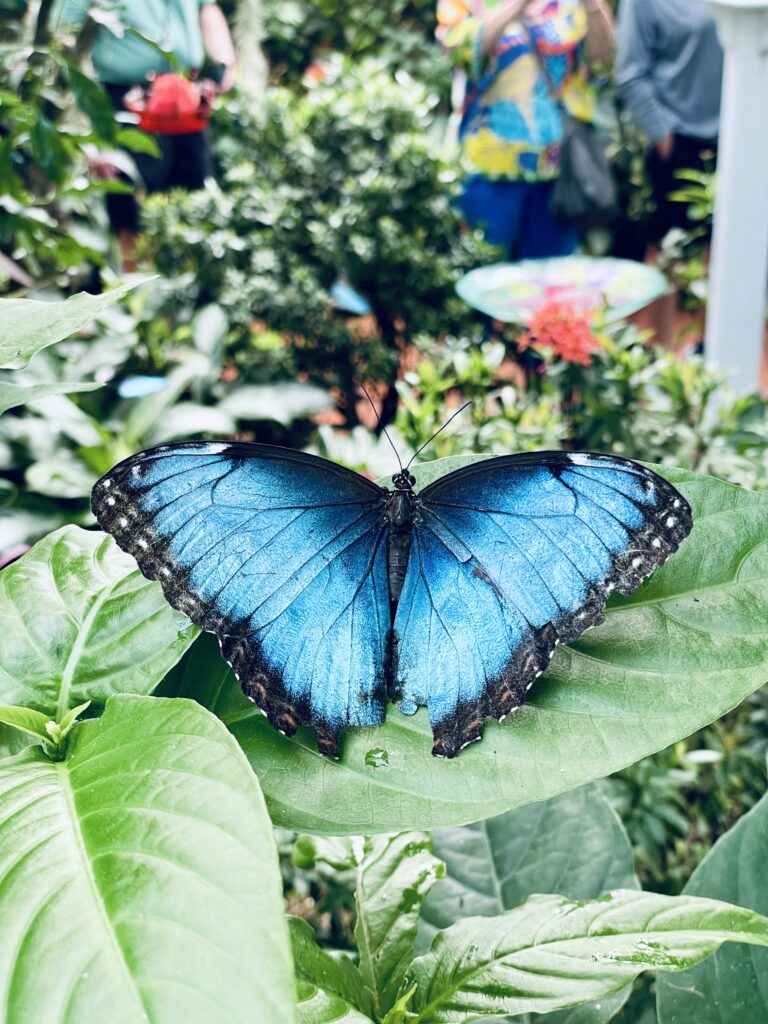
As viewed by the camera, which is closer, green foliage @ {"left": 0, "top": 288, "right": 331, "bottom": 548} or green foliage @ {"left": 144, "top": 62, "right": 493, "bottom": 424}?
green foliage @ {"left": 0, "top": 288, "right": 331, "bottom": 548}

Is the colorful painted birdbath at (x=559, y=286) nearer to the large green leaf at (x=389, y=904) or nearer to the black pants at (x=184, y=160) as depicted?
the large green leaf at (x=389, y=904)

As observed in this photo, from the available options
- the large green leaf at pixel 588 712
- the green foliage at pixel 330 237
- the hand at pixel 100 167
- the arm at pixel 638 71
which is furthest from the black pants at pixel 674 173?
the large green leaf at pixel 588 712

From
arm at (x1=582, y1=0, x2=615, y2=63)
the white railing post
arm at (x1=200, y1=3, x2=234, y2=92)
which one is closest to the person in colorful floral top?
arm at (x1=582, y1=0, x2=615, y2=63)

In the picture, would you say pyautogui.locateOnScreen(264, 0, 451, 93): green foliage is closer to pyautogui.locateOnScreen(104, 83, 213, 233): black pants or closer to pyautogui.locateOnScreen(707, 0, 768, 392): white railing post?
pyautogui.locateOnScreen(104, 83, 213, 233): black pants

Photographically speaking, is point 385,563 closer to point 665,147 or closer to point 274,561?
point 274,561

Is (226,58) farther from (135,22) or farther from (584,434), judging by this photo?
(584,434)

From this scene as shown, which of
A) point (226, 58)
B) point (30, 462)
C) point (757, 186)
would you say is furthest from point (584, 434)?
point (226, 58)
